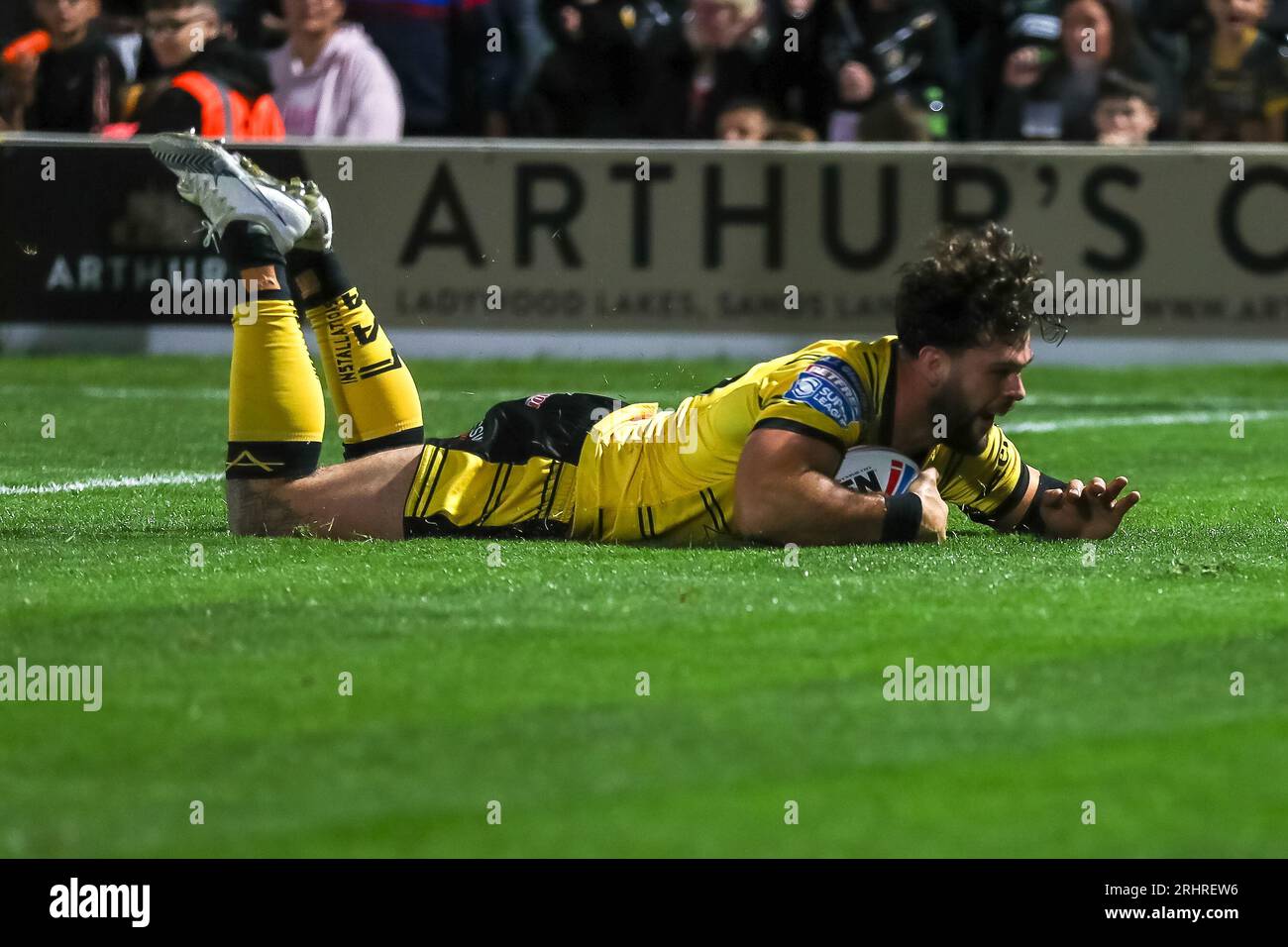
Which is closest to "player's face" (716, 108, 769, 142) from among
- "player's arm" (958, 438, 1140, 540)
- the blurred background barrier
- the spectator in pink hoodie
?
the blurred background barrier

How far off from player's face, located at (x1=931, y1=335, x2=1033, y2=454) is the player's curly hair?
4cm

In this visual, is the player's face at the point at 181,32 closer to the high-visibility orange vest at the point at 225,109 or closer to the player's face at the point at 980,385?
the high-visibility orange vest at the point at 225,109

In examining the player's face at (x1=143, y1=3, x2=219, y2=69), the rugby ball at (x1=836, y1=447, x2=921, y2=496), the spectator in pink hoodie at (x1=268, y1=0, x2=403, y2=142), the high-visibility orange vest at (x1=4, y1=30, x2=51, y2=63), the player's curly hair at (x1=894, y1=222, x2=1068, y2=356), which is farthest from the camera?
the high-visibility orange vest at (x1=4, y1=30, x2=51, y2=63)

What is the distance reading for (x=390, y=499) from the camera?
797cm

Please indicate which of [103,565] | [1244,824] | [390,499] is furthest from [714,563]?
[1244,824]

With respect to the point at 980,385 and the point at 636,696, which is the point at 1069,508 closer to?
the point at 980,385

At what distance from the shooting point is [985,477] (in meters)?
8.00

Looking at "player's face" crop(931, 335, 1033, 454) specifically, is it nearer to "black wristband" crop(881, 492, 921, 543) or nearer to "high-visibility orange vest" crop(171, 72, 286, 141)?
"black wristband" crop(881, 492, 921, 543)

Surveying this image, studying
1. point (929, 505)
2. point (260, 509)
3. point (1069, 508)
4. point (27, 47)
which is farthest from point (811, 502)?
point (27, 47)

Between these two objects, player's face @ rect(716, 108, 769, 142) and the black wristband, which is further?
player's face @ rect(716, 108, 769, 142)

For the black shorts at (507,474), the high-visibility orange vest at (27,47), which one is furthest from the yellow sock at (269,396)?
the high-visibility orange vest at (27,47)

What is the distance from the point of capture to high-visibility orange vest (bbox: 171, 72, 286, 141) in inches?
628

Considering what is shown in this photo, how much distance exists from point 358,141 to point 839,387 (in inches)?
372

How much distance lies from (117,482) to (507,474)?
2.97 m
